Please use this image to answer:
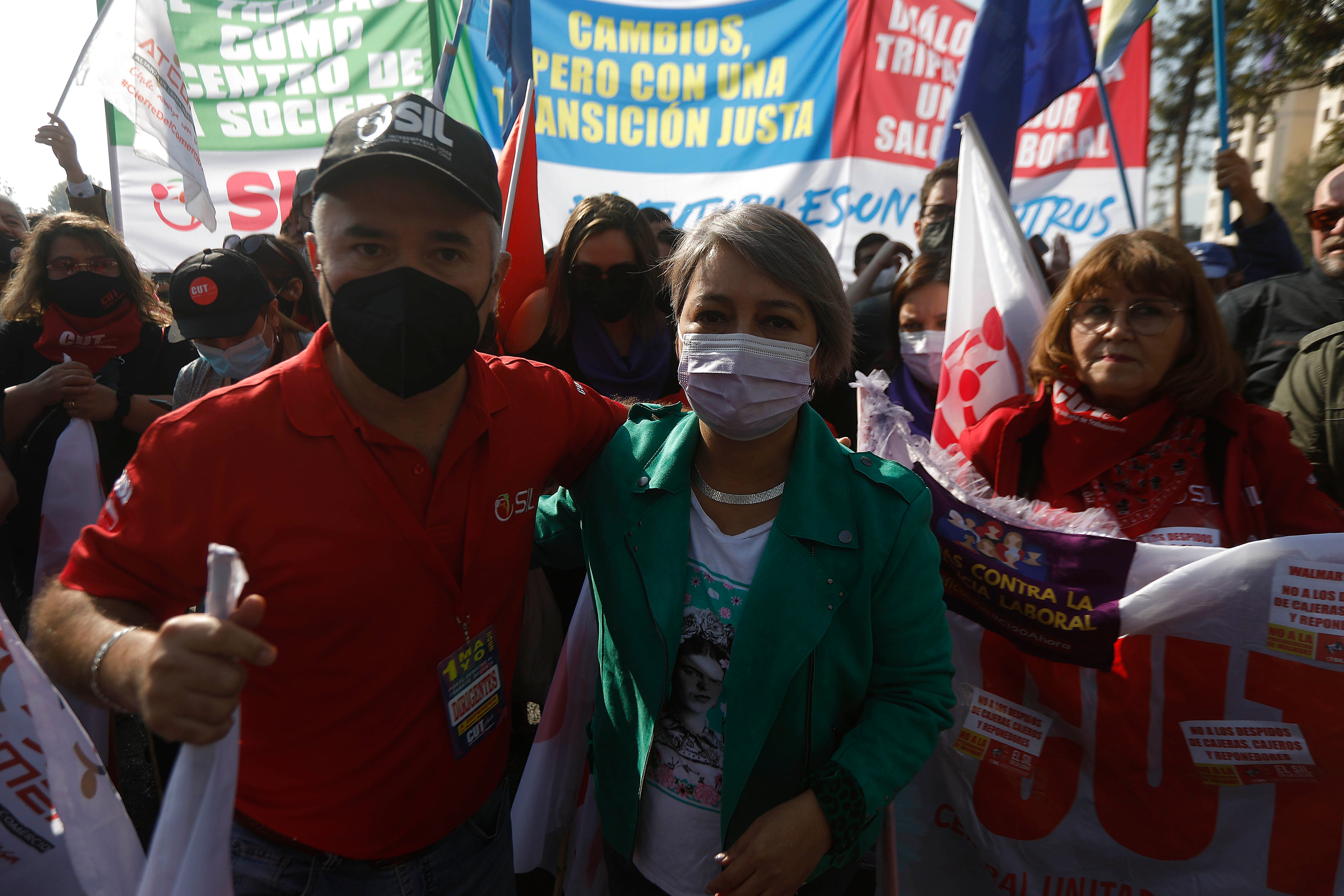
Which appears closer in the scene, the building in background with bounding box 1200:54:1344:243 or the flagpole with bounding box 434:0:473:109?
the flagpole with bounding box 434:0:473:109

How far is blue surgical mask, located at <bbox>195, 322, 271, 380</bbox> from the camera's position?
2729 millimetres

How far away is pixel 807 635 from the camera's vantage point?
1502 mm

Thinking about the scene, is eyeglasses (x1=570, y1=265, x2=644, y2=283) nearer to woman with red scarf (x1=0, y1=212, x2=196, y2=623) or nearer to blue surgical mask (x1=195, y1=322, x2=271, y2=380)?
blue surgical mask (x1=195, y1=322, x2=271, y2=380)

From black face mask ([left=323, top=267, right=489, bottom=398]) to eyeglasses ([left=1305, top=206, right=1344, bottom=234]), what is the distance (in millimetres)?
3323

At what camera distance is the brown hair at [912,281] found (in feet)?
10.0

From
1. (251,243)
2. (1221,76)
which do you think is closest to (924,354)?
(1221,76)

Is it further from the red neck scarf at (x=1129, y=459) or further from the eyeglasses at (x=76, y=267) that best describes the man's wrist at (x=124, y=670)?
the eyeglasses at (x=76, y=267)

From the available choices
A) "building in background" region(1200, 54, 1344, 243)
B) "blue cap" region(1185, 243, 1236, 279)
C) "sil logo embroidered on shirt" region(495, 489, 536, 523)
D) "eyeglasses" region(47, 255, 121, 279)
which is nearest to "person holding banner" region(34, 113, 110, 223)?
"eyeglasses" region(47, 255, 121, 279)

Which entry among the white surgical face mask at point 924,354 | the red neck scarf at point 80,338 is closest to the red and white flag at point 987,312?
the white surgical face mask at point 924,354

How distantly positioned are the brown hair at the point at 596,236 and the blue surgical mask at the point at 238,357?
113cm

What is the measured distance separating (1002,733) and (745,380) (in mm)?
1376

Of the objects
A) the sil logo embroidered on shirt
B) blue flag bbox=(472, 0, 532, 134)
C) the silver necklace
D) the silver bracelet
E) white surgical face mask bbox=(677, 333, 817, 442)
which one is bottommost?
the silver bracelet

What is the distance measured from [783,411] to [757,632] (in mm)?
503

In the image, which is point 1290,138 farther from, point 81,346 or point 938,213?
point 81,346
